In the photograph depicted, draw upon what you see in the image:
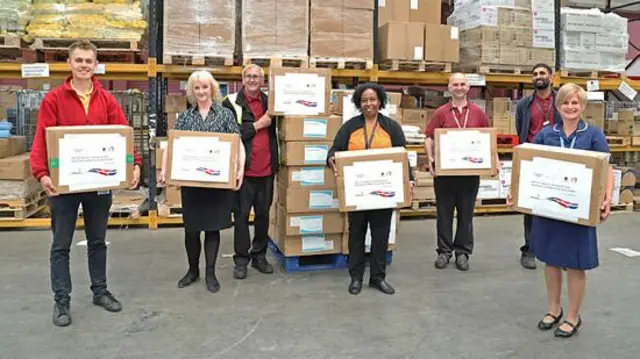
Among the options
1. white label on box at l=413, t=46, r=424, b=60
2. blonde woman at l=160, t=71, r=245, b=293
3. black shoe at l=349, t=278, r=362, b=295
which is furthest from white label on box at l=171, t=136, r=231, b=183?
white label on box at l=413, t=46, r=424, b=60

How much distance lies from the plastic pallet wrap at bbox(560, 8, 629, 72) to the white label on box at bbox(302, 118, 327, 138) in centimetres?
486

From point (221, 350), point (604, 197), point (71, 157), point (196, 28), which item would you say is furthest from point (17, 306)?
point (604, 197)

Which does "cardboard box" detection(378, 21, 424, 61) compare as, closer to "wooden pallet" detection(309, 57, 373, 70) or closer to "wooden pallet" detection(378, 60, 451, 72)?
"wooden pallet" detection(378, 60, 451, 72)

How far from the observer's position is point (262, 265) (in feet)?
18.3

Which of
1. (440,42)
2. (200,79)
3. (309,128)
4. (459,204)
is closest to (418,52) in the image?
(440,42)

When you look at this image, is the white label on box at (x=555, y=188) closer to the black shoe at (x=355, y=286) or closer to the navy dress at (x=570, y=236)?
the navy dress at (x=570, y=236)

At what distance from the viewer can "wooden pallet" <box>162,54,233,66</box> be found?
23.0ft

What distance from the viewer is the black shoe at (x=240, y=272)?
5391 millimetres

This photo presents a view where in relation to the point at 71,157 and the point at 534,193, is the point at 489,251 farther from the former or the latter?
the point at 71,157

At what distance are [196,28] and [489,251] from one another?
4.25 metres

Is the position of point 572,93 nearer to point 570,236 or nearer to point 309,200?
point 570,236

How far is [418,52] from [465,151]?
290 cm

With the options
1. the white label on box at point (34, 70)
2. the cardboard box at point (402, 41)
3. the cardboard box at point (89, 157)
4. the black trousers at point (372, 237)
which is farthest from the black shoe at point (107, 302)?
the cardboard box at point (402, 41)

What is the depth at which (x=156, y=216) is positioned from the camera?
25.1 ft
